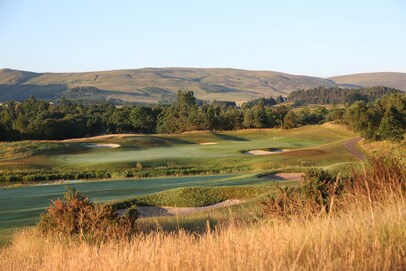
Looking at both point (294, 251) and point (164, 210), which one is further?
point (164, 210)

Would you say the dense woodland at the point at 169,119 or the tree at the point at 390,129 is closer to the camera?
the tree at the point at 390,129

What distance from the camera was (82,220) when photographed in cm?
1334

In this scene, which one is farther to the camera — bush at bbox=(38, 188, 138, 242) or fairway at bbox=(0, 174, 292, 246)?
fairway at bbox=(0, 174, 292, 246)

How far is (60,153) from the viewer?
180 ft

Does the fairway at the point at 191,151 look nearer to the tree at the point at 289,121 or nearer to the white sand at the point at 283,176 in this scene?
the tree at the point at 289,121

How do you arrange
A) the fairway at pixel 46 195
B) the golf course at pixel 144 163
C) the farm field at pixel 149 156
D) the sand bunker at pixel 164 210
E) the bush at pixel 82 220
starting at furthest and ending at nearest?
the farm field at pixel 149 156
the golf course at pixel 144 163
the sand bunker at pixel 164 210
the fairway at pixel 46 195
the bush at pixel 82 220

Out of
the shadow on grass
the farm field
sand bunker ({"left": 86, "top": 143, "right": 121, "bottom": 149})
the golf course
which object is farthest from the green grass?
the shadow on grass

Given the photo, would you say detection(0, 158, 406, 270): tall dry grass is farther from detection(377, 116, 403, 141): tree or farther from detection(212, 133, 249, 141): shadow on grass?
detection(212, 133, 249, 141): shadow on grass

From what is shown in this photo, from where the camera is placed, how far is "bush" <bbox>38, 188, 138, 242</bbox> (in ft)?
42.0

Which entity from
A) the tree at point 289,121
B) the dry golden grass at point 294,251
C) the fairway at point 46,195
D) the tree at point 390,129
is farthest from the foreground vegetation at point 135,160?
the tree at point 289,121

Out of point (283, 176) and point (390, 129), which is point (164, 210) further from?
point (390, 129)

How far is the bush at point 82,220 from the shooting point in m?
12.8

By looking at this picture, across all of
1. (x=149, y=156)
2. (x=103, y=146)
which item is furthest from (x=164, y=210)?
(x=103, y=146)

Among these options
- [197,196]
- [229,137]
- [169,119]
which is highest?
[197,196]
